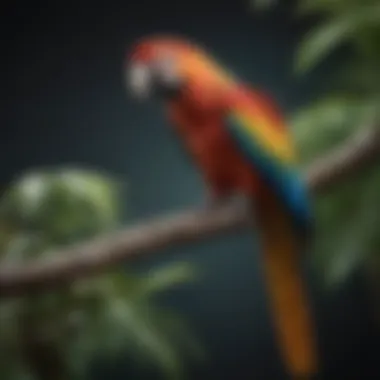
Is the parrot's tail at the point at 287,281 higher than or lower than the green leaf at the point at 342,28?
lower

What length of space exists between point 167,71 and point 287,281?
0.85ft

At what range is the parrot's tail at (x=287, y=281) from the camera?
4.01ft

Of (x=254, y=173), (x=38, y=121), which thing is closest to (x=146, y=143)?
(x=38, y=121)

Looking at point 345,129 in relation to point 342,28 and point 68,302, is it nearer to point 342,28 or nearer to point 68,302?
point 342,28

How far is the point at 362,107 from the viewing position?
1.35m

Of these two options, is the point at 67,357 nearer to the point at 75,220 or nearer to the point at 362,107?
the point at 75,220

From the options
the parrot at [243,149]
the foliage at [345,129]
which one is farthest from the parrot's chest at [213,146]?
the foliage at [345,129]

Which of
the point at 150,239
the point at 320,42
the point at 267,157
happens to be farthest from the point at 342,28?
the point at 150,239

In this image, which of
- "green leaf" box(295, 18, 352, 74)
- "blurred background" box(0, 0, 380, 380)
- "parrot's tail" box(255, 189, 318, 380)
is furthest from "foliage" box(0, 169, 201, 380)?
"green leaf" box(295, 18, 352, 74)

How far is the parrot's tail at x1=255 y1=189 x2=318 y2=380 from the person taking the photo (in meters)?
1.22

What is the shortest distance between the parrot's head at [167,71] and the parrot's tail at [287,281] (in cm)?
14

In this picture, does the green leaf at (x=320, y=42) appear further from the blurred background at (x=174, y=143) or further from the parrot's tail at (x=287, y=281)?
the parrot's tail at (x=287, y=281)

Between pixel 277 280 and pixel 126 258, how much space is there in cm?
17

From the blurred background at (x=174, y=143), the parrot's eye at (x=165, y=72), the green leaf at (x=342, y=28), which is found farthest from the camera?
the blurred background at (x=174, y=143)
